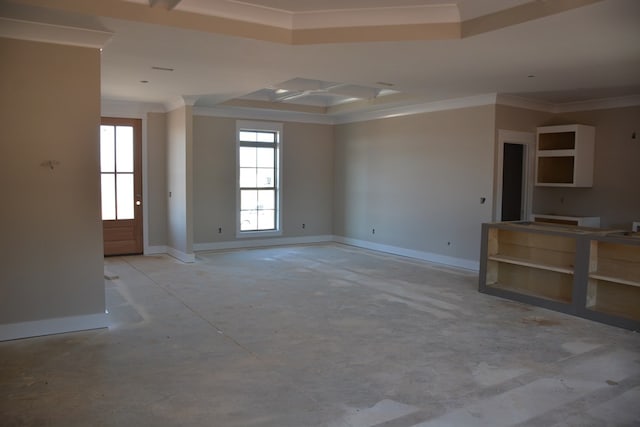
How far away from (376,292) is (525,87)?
128 inches

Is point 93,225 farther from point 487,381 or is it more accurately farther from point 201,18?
point 487,381

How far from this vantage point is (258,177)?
30.8ft

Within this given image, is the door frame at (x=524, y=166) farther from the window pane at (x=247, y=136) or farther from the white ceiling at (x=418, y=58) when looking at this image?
the window pane at (x=247, y=136)

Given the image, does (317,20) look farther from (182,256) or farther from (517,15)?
(182,256)

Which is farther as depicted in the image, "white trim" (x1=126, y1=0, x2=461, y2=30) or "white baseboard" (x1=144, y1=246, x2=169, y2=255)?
"white baseboard" (x1=144, y1=246, x2=169, y2=255)

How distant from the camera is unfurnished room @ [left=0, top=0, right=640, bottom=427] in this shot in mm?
3303

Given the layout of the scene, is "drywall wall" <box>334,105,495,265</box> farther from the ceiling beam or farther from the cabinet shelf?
the ceiling beam

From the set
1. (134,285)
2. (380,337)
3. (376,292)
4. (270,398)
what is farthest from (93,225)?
(376,292)

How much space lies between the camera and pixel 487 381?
3.43m

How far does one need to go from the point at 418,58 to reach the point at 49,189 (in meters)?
3.57

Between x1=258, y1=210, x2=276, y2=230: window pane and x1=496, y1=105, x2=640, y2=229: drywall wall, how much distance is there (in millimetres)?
4460

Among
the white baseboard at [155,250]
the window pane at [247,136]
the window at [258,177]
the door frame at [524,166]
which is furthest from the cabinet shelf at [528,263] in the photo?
the white baseboard at [155,250]

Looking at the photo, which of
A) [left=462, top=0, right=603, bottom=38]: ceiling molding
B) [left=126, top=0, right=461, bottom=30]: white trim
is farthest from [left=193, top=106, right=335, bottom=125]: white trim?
[left=462, top=0, right=603, bottom=38]: ceiling molding

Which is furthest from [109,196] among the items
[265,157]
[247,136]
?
[265,157]
